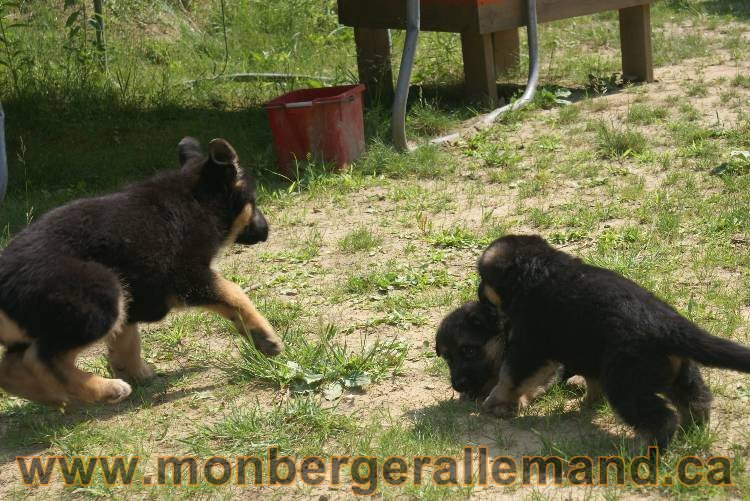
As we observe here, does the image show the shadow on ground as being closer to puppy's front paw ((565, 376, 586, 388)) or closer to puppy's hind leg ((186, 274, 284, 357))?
puppy's hind leg ((186, 274, 284, 357))

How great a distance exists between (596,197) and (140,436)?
437 cm

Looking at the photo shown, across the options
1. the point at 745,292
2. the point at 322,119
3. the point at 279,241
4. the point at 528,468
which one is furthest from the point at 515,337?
the point at 322,119

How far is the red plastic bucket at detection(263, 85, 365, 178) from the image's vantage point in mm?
8492

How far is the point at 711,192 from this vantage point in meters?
7.33

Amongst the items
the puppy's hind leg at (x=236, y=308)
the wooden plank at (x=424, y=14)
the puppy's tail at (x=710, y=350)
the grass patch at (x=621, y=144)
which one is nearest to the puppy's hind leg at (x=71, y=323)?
the puppy's hind leg at (x=236, y=308)

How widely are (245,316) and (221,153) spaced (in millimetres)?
1003

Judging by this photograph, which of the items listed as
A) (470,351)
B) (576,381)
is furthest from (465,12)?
(576,381)

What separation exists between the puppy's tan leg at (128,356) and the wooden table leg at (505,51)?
7.55 metres

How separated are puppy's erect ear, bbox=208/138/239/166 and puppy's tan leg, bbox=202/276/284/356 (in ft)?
2.37

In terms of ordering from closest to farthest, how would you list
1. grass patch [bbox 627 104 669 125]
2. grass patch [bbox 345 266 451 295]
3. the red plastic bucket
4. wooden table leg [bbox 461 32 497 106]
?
grass patch [bbox 345 266 451 295], the red plastic bucket, grass patch [bbox 627 104 669 125], wooden table leg [bbox 461 32 497 106]

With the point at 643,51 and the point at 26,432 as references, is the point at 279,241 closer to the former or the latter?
the point at 26,432

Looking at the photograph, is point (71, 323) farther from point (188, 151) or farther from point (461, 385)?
point (461, 385)

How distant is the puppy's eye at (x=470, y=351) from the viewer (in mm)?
5027
